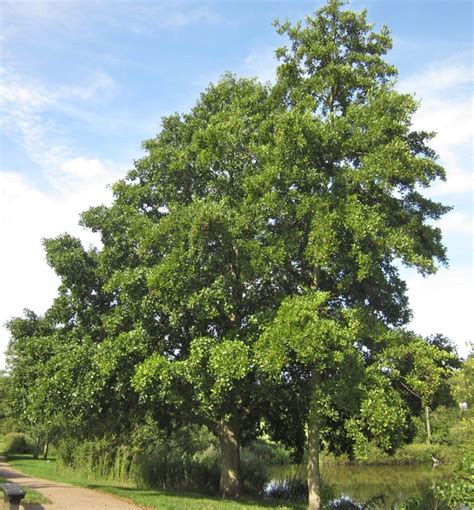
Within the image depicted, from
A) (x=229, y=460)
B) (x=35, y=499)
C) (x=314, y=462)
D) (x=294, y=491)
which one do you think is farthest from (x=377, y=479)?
(x=35, y=499)

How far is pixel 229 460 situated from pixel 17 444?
30850mm

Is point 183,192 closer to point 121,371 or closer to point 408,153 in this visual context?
point 121,371

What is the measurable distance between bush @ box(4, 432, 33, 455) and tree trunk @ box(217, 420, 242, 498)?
29.9 metres

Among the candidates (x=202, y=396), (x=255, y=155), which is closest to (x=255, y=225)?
(x=255, y=155)

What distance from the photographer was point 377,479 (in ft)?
127

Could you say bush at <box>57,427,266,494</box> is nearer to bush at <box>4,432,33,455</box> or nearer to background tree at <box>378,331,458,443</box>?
background tree at <box>378,331,458,443</box>

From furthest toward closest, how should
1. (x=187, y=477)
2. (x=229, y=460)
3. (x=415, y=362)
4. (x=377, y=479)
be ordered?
1. (x=377, y=479)
2. (x=187, y=477)
3. (x=229, y=460)
4. (x=415, y=362)

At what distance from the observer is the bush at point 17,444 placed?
41906 mm

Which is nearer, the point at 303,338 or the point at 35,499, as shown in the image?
the point at 303,338

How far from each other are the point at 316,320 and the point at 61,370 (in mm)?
8705

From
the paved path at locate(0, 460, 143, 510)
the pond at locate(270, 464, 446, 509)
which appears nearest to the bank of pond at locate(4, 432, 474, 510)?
the pond at locate(270, 464, 446, 509)

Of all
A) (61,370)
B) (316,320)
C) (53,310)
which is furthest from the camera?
(53,310)

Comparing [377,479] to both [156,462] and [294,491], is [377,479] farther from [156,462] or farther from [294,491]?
[156,462]

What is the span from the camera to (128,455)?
24.2m
